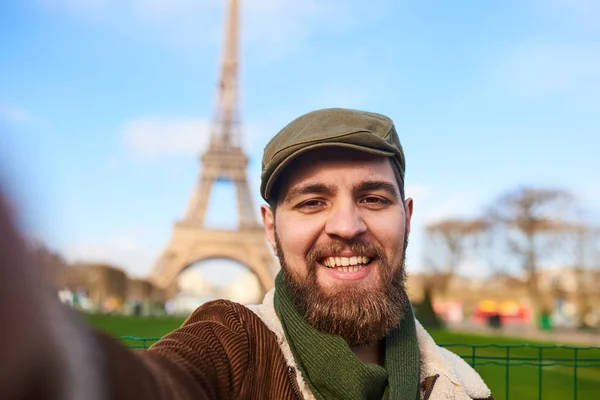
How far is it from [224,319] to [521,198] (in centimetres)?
3268

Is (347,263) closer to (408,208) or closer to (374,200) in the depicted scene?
(374,200)

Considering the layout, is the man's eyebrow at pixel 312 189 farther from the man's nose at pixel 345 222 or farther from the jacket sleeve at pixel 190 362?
the jacket sleeve at pixel 190 362

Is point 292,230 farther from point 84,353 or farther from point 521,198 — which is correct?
point 521,198

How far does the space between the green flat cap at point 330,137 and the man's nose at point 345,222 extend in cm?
14

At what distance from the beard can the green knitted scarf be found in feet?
0.11

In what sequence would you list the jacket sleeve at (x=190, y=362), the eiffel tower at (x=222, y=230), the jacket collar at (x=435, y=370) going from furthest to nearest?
the eiffel tower at (x=222, y=230) < the jacket collar at (x=435, y=370) < the jacket sleeve at (x=190, y=362)

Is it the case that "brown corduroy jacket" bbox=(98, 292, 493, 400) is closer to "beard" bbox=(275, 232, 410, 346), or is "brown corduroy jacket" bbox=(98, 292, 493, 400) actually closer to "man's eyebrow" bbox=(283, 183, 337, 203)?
"beard" bbox=(275, 232, 410, 346)

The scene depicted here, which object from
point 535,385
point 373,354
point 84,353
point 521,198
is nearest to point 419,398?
point 373,354

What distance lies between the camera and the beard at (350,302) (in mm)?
1551

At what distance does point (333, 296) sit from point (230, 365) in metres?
0.38

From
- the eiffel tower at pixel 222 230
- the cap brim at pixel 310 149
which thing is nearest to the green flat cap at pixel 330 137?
the cap brim at pixel 310 149

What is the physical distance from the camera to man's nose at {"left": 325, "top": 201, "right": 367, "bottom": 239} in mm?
1526

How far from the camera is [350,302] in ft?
5.17

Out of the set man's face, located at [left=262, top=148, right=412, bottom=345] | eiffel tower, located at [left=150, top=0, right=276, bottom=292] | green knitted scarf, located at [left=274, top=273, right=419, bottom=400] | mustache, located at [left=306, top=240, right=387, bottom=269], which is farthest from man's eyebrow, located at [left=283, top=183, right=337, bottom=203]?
eiffel tower, located at [left=150, top=0, right=276, bottom=292]
